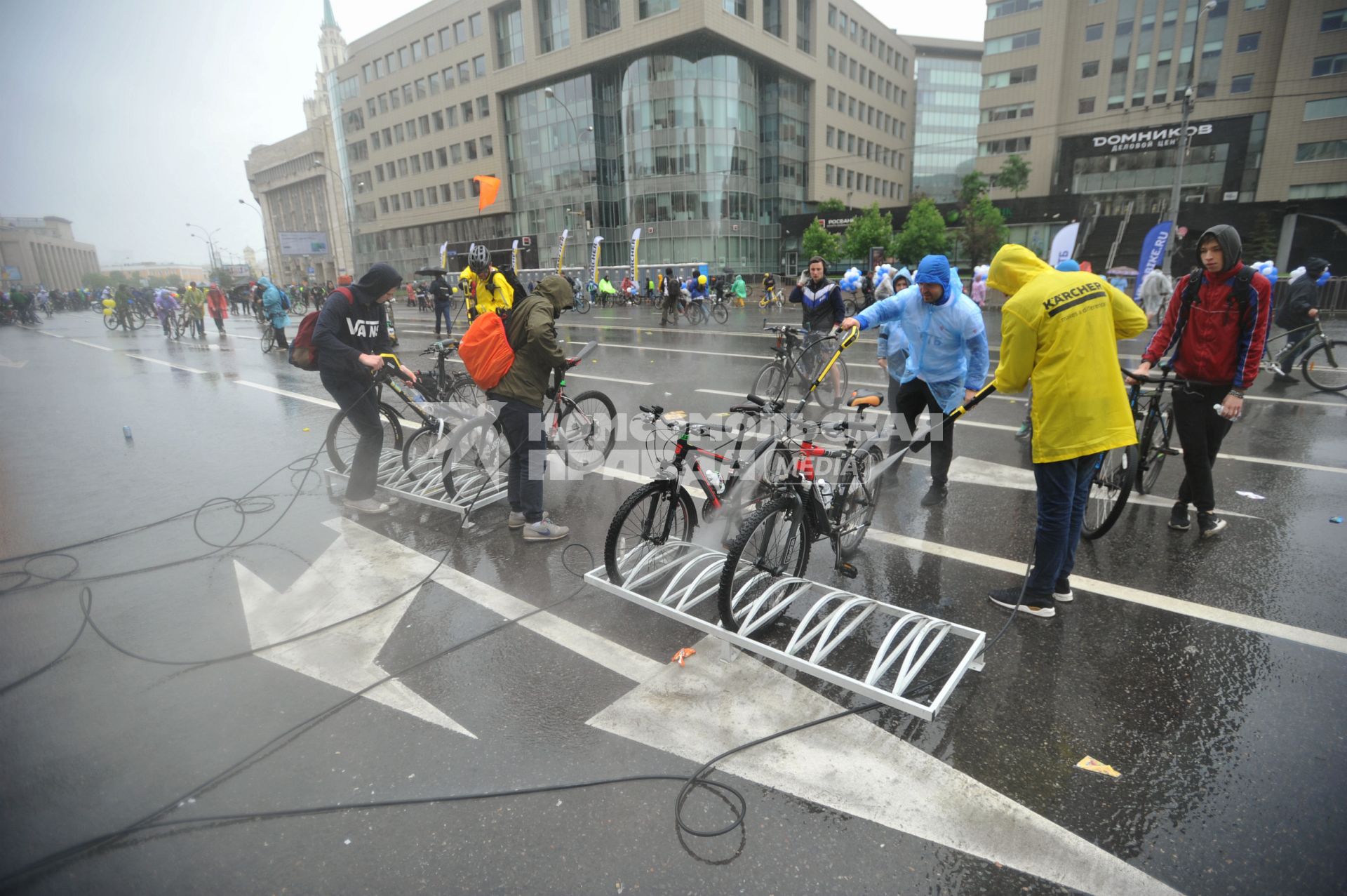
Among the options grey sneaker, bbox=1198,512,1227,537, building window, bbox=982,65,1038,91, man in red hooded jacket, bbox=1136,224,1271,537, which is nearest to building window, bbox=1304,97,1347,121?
building window, bbox=982,65,1038,91

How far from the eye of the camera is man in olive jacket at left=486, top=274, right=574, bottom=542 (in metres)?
4.75

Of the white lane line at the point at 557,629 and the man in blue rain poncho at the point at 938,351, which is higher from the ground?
the man in blue rain poncho at the point at 938,351

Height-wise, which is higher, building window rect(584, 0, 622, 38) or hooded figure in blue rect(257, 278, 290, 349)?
building window rect(584, 0, 622, 38)

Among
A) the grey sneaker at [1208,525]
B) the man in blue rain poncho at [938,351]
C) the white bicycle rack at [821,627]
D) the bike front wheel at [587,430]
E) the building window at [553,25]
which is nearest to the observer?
the white bicycle rack at [821,627]

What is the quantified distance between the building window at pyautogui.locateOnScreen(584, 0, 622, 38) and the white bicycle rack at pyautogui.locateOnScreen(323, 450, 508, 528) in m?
60.7

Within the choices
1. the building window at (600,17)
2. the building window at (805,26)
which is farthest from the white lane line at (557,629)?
the building window at (805,26)

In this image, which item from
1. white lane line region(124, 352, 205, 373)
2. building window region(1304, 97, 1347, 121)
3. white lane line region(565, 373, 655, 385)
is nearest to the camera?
white lane line region(565, 373, 655, 385)

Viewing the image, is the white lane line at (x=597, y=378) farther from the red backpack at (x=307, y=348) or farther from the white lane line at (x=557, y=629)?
the white lane line at (x=557, y=629)

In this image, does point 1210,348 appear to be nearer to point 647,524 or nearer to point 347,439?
point 647,524

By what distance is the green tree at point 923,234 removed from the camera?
4347cm

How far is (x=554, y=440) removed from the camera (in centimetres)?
651

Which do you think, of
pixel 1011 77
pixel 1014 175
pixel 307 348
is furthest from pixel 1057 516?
pixel 1011 77

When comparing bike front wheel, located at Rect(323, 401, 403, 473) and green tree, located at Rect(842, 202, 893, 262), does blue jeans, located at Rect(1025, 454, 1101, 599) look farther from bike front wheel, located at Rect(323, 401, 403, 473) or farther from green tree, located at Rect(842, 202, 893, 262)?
green tree, located at Rect(842, 202, 893, 262)

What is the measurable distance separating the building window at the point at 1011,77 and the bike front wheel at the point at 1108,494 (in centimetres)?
6762
